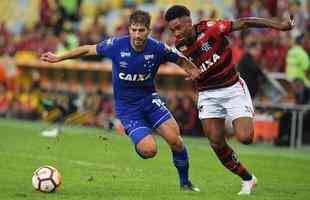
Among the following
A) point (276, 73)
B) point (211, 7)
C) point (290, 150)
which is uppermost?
point (211, 7)

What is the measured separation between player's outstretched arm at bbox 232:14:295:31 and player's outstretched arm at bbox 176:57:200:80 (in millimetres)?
806

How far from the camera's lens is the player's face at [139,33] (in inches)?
469

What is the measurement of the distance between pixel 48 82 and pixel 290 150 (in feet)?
35.3

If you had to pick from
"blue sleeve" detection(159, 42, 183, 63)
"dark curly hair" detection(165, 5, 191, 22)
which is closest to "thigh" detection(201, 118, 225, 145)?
"blue sleeve" detection(159, 42, 183, 63)

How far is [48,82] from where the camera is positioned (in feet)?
97.8

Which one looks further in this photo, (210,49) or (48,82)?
(48,82)

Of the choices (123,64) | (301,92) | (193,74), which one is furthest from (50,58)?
(301,92)

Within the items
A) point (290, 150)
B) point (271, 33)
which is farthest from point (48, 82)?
point (290, 150)

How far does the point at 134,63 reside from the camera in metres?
12.1

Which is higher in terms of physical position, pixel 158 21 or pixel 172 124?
pixel 158 21

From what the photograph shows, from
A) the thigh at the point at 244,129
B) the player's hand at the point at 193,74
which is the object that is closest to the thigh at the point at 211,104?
the thigh at the point at 244,129

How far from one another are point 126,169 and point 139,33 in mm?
4202

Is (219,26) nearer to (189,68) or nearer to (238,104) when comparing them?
(189,68)

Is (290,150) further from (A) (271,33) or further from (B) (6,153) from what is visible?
(B) (6,153)
